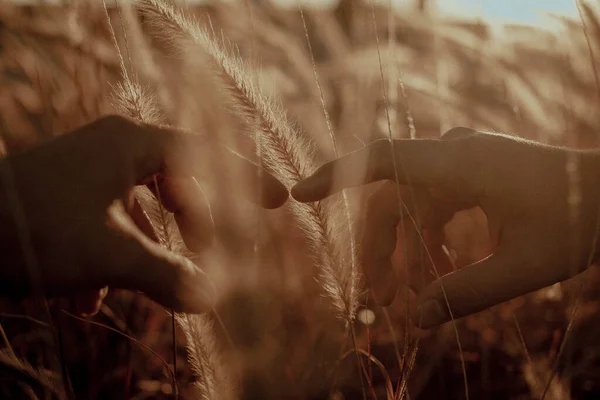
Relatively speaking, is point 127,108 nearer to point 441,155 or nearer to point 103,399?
point 441,155

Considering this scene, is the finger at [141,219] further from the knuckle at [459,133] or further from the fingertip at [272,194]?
the knuckle at [459,133]

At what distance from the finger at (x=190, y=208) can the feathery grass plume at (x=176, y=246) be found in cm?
2

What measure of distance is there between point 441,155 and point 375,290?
34 centimetres

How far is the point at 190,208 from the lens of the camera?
1.22 meters

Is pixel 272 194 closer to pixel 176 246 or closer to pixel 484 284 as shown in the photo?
pixel 176 246

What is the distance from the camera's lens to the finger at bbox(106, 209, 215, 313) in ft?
2.92

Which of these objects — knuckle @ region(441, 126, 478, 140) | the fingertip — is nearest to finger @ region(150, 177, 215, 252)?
the fingertip

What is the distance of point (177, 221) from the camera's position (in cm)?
127

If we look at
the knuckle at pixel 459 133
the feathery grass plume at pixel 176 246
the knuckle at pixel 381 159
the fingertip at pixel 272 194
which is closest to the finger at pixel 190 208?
the feathery grass plume at pixel 176 246

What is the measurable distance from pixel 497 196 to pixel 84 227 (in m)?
0.68

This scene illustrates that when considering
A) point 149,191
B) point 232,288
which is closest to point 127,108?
point 149,191

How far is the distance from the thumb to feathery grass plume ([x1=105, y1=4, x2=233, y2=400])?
0.81ft

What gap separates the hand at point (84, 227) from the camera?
0.89 m

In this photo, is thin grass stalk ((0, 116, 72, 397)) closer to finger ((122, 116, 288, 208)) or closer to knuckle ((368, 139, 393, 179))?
finger ((122, 116, 288, 208))
